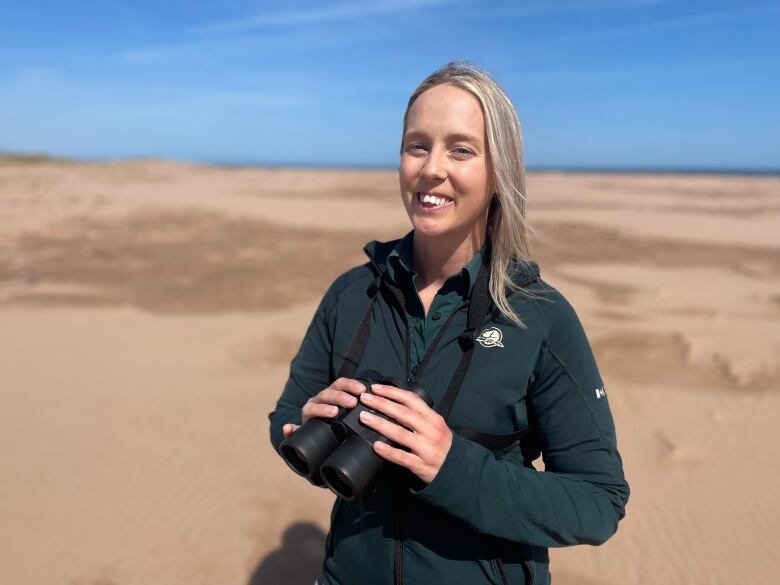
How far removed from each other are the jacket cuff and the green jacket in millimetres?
22

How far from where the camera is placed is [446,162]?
174 cm

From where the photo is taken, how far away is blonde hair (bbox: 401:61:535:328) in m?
1.71

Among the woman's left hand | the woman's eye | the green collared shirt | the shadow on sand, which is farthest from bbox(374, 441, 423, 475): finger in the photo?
the shadow on sand

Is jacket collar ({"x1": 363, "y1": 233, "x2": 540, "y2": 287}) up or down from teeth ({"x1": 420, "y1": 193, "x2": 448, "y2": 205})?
down

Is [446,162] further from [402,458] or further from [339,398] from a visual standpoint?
[402,458]

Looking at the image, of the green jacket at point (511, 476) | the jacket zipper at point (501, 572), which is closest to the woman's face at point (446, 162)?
the green jacket at point (511, 476)

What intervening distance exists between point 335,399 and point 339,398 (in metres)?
0.02

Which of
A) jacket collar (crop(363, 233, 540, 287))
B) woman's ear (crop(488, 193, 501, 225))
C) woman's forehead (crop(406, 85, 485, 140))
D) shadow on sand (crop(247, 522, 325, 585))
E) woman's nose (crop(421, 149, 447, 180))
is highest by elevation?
woman's forehead (crop(406, 85, 485, 140))

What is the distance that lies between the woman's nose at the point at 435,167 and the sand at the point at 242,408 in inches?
140

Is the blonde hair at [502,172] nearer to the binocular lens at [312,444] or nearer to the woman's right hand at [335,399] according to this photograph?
the woman's right hand at [335,399]

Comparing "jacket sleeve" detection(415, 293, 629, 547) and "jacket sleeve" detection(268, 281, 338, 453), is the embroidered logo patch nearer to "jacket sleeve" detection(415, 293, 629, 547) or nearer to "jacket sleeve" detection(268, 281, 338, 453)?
"jacket sleeve" detection(415, 293, 629, 547)

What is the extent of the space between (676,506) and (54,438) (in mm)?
5778

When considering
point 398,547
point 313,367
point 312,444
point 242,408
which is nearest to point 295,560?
point 242,408

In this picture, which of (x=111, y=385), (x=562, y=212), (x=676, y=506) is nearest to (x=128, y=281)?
(x=111, y=385)
